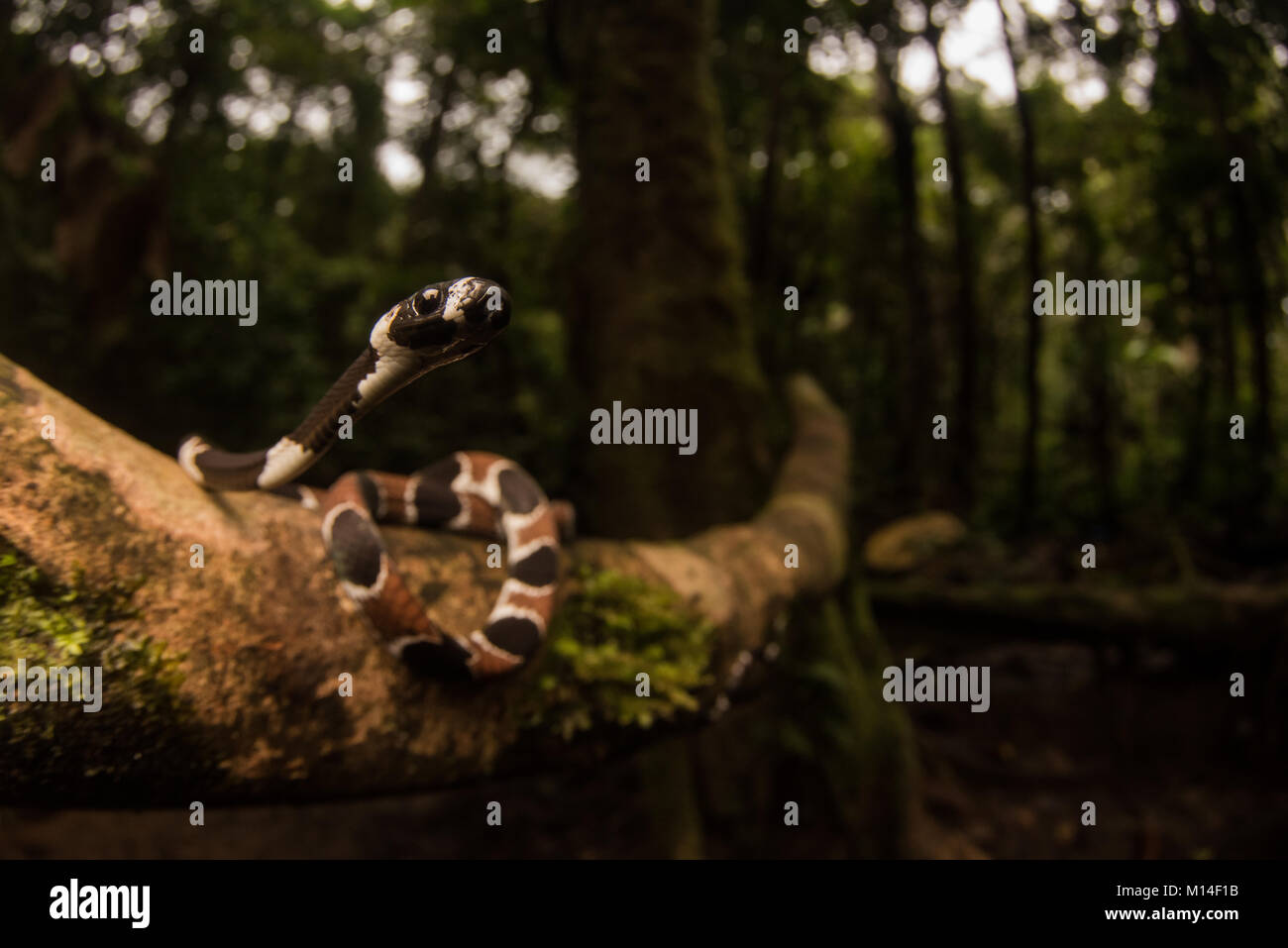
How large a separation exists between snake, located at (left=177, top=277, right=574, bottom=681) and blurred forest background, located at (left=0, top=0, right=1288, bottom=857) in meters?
1.61

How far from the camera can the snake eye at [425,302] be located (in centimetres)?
150

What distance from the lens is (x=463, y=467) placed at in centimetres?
263

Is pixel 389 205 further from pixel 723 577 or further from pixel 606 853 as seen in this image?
pixel 723 577

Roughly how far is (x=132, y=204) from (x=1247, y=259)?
290 inches

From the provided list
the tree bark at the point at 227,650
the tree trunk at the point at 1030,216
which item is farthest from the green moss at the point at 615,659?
the tree trunk at the point at 1030,216

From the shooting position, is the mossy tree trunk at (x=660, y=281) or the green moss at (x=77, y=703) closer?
the green moss at (x=77, y=703)

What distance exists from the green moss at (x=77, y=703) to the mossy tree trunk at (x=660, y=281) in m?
2.80

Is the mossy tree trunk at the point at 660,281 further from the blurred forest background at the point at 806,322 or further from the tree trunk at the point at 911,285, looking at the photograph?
the tree trunk at the point at 911,285

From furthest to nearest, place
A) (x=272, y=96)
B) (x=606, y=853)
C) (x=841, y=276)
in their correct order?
(x=272, y=96), (x=841, y=276), (x=606, y=853)

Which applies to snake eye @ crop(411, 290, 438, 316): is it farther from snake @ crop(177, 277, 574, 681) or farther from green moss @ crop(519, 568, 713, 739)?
green moss @ crop(519, 568, 713, 739)

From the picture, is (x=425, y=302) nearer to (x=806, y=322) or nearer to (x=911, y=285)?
(x=911, y=285)

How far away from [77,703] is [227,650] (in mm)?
262

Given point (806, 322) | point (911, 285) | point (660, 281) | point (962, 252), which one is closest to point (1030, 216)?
point (962, 252)
